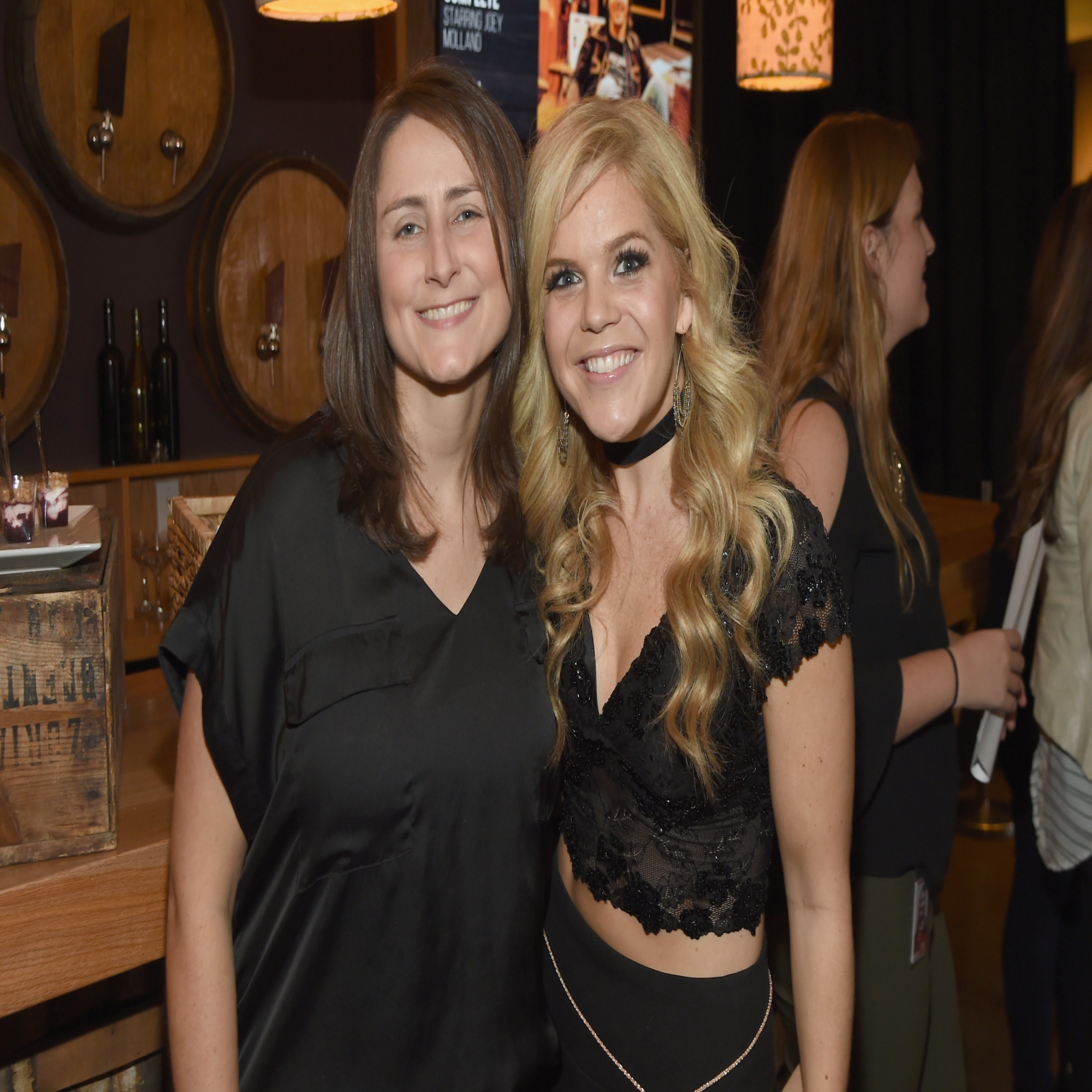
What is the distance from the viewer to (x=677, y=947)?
1469 millimetres

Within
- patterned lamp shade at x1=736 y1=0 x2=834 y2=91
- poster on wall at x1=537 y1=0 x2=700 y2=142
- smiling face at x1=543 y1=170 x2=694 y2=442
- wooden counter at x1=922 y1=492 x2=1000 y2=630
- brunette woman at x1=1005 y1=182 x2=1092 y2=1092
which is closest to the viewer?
smiling face at x1=543 y1=170 x2=694 y2=442

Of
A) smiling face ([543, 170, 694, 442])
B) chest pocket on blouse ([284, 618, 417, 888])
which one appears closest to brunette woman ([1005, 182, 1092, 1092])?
smiling face ([543, 170, 694, 442])

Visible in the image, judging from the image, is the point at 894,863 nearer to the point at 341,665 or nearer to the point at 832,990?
the point at 832,990

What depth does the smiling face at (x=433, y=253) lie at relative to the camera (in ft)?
4.88

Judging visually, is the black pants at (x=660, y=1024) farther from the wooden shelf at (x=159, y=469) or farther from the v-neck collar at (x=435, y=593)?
the wooden shelf at (x=159, y=469)

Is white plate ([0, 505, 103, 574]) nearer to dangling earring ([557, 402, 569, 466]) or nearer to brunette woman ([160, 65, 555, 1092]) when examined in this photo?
brunette woman ([160, 65, 555, 1092])

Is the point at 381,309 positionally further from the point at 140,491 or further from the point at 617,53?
the point at 617,53

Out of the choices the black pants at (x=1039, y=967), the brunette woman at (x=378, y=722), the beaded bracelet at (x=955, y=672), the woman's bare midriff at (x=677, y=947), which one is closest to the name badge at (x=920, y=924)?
the beaded bracelet at (x=955, y=672)

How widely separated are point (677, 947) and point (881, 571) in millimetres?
817

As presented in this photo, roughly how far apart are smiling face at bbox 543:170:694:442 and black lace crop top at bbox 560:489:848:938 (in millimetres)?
261

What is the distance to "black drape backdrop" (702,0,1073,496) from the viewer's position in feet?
18.5

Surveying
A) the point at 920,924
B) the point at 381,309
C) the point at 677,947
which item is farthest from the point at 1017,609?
the point at 381,309

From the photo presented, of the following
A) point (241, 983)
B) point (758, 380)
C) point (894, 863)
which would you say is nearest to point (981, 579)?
point (894, 863)

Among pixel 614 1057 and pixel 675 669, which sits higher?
pixel 675 669
